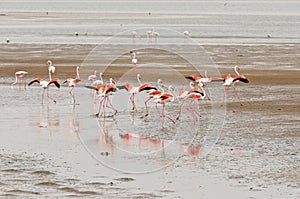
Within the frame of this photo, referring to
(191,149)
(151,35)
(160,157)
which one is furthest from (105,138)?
(151,35)

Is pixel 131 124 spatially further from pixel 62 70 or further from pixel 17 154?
pixel 62 70

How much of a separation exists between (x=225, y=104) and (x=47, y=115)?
523cm

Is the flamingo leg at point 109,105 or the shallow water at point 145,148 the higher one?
the flamingo leg at point 109,105

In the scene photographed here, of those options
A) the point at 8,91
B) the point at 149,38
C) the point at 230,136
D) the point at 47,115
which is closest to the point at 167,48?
the point at 149,38

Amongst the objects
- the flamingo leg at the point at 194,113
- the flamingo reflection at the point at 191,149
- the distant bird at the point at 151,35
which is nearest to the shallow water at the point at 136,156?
the flamingo reflection at the point at 191,149

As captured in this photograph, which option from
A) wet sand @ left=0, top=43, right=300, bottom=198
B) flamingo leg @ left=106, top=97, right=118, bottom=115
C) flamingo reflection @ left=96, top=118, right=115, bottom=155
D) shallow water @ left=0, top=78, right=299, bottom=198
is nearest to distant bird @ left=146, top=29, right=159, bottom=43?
wet sand @ left=0, top=43, right=300, bottom=198

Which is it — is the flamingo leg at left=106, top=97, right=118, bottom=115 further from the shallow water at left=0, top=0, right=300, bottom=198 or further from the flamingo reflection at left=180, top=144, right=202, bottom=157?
the flamingo reflection at left=180, top=144, right=202, bottom=157

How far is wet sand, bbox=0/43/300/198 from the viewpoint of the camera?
44.4ft

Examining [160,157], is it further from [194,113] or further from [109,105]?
[109,105]

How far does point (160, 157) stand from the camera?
16.1m

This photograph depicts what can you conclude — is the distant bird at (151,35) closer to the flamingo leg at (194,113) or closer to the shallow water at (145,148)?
the shallow water at (145,148)

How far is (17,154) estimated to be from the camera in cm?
1622

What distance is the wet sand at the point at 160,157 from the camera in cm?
1352

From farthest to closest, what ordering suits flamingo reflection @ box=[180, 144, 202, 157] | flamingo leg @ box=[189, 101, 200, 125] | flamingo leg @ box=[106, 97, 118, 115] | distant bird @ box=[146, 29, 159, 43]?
distant bird @ box=[146, 29, 159, 43]
flamingo leg @ box=[106, 97, 118, 115]
flamingo leg @ box=[189, 101, 200, 125]
flamingo reflection @ box=[180, 144, 202, 157]
